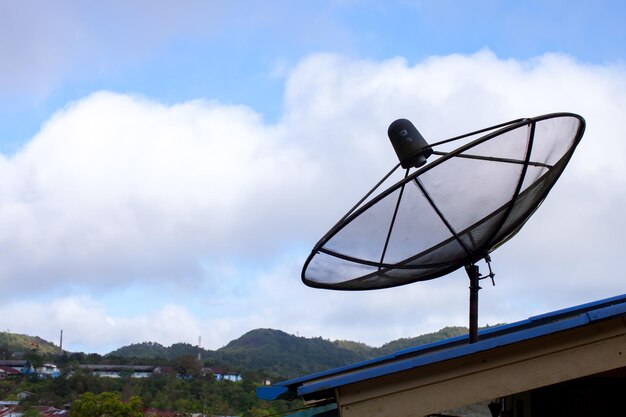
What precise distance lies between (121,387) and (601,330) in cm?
5585

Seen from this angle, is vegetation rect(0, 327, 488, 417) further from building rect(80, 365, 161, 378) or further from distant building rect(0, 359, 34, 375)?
building rect(80, 365, 161, 378)

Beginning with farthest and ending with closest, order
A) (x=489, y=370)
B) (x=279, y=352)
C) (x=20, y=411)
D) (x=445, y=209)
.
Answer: (x=279, y=352) < (x=20, y=411) < (x=445, y=209) < (x=489, y=370)

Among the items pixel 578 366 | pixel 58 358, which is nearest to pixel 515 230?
pixel 578 366

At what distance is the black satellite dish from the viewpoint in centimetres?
421

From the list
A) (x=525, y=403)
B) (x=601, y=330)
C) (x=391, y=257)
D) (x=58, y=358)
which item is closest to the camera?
(x=601, y=330)

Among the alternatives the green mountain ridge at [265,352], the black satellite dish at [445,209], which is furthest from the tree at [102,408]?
the black satellite dish at [445,209]

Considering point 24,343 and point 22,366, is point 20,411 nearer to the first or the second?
point 22,366

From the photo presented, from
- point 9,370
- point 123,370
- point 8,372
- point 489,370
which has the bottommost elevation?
point 489,370

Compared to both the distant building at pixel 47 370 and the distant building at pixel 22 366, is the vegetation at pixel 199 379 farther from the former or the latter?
the distant building at pixel 47 370

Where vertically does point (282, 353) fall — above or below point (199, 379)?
above

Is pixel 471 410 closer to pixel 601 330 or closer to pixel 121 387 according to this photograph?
pixel 601 330

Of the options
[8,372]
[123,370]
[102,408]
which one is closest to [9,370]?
[8,372]

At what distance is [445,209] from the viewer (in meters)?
4.64

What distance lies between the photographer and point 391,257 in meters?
5.09
